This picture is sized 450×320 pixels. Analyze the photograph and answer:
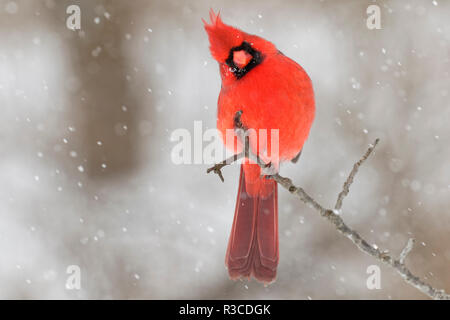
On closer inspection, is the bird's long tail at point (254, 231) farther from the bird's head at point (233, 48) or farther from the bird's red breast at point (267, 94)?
the bird's head at point (233, 48)

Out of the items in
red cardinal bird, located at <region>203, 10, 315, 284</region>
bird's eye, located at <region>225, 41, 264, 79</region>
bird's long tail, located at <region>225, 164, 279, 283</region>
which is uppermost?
bird's eye, located at <region>225, 41, 264, 79</region>

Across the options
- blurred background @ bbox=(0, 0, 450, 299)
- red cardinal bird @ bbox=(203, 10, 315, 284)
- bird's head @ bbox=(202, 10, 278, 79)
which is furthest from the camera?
Result: blurred background @ bbox=(0, 0, 450, 299)

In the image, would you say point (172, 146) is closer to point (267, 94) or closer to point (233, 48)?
point (267, 94)

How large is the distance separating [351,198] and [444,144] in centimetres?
74

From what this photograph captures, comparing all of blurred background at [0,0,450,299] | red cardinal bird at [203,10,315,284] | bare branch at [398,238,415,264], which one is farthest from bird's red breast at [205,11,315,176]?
blurred background at [0,0,450,299]

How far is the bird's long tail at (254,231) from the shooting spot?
265 cm

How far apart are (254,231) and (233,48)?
3.02 feet

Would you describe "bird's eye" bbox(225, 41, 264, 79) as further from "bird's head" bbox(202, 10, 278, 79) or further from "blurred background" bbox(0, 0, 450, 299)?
"blurred background" bbox(0, 0, 450, 299)

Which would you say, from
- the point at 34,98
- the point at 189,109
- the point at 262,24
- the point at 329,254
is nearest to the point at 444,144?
the point at 329,254

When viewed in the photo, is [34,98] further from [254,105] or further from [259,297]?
[254,105]

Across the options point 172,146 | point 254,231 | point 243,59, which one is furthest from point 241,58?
point 172,146

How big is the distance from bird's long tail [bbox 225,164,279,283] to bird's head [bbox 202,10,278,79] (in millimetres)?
575

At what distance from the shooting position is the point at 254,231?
2.73 m

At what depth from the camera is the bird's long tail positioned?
104 inches
